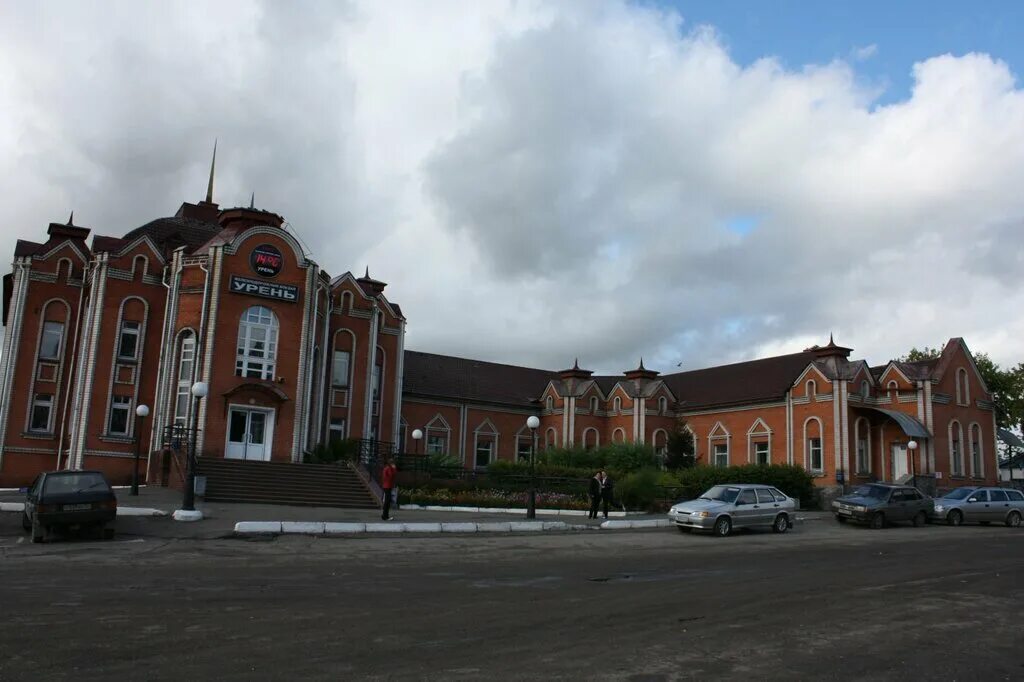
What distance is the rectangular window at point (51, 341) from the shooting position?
1435 inches

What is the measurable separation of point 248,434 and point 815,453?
30.8m

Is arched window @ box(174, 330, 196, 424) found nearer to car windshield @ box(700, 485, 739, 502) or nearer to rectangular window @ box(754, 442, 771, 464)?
car windshield @ box(700, 485, 739, 502)

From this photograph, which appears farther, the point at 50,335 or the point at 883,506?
the point at 50,335

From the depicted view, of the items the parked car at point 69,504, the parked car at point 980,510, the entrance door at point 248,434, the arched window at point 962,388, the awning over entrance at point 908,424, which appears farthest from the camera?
the arched window at point 962,388

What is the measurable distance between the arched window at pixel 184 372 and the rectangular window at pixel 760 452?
32.9 metres

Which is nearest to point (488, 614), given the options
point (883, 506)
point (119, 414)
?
point (883, 506)

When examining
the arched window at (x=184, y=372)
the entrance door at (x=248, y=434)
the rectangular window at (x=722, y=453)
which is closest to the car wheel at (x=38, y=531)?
the entrance door at (x=248, y=434)

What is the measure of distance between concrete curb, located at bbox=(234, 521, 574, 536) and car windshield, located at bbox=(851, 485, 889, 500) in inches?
480

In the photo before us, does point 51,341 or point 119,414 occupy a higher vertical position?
point 51,341

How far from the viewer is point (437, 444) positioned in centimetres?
5106

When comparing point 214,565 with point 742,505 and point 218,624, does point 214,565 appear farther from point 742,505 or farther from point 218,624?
point 742,505

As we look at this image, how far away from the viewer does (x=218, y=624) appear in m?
9.23

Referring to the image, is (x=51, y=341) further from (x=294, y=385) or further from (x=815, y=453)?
(x=815, y=453)

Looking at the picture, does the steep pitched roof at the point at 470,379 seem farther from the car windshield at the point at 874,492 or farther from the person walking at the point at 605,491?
the car windshield at the point at 874,492
